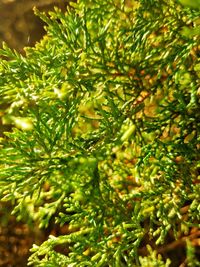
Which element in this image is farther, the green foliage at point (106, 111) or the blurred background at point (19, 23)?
the blurred background at point (19, 23)

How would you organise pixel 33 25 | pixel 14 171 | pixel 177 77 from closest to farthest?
1. pixel 14 171
2. pixel 177 77
3. pixel 33 25

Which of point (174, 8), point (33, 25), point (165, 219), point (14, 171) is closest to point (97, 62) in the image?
point (174, 8)

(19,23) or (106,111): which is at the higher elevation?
→ (19,23)

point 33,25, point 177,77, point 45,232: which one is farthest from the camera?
point 33,25

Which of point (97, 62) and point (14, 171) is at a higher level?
point (97, 62)

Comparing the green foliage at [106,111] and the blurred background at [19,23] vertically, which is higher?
the blurred background at [19,23]

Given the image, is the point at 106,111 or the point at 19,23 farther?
the point at 19,23

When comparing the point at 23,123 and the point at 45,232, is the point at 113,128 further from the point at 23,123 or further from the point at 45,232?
the point at 45,232

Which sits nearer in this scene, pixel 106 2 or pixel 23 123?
pixel 23 123

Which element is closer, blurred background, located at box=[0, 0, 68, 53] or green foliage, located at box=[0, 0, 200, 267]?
green foliage, located at box=[0, 0, 200, 267]

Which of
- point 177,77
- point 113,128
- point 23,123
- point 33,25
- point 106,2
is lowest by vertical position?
point 23,123

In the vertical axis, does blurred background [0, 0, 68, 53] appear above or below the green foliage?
above
